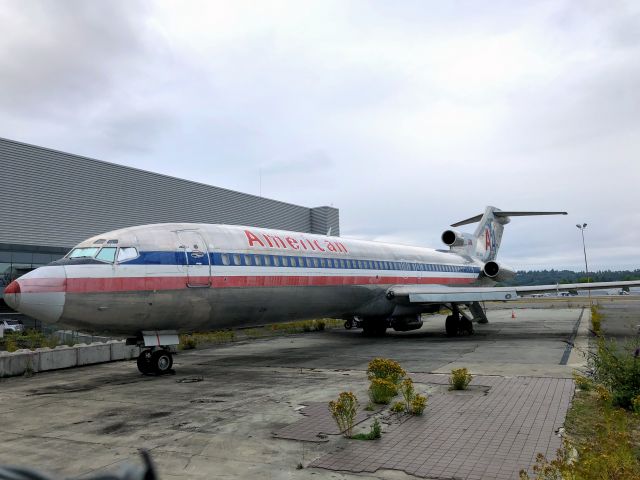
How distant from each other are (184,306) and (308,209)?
42.8 m

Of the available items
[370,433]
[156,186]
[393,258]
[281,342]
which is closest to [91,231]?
[156,186]

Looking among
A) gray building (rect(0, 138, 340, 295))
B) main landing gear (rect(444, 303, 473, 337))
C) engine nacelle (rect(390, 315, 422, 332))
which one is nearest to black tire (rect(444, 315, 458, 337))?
main landing gear (rect(444, 303, 473, 337))

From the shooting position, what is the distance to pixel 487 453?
219 inches

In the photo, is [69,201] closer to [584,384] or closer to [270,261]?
[270,261]

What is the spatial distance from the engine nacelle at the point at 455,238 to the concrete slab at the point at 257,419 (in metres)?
15.0

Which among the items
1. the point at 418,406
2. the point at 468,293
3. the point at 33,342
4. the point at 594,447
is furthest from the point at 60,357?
the point at 468,293

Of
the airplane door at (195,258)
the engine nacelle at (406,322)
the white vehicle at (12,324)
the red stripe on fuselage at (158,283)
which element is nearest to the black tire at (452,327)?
the engine nacelle at (406,322)

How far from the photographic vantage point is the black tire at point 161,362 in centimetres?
1188

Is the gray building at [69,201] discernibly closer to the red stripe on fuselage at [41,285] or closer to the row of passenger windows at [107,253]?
the row of passenger windows at [107,253]

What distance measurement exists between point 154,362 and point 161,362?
172 mm

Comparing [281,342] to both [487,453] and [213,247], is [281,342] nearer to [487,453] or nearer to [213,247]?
[213,247]

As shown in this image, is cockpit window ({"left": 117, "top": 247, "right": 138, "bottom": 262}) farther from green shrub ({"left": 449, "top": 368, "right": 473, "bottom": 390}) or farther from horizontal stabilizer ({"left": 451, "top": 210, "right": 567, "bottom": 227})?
horizontal stabilizer ({"left": 451, "top": 210, "right": 567, "bottom": 227})

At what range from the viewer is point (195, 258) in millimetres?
11953

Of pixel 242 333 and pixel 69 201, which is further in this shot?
pixel 69 201
